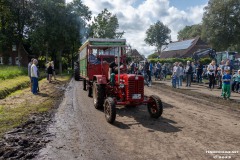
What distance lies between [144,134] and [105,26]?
57.6 meters

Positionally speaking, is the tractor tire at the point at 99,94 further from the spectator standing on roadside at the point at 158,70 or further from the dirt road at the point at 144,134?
the spectator standing on roadside at the point at 158,70

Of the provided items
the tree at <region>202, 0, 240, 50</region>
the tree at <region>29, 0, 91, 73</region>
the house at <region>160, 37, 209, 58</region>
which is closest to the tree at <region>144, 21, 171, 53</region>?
the house at <region>160, 37, 209, 58</region>

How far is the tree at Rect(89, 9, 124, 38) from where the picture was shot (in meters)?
61.6

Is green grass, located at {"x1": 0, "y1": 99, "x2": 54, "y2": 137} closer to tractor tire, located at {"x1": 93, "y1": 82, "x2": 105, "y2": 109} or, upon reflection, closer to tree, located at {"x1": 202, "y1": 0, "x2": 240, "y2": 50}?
tractor tire, located at {"x1": 93, "y1": 82, "x2": 105, "y2": 109}

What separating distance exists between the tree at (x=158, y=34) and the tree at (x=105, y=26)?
117 feet

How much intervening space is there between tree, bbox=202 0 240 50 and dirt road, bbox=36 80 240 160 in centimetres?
3746

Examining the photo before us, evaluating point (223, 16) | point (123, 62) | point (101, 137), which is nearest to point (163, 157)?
point (101, 137)

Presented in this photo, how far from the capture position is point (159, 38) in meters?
98.3

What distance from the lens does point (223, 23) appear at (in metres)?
44.4

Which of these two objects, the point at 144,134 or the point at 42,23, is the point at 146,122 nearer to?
the point at 144,134

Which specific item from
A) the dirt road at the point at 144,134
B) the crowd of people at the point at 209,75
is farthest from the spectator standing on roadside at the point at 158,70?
the dirt road at the point at 144,134

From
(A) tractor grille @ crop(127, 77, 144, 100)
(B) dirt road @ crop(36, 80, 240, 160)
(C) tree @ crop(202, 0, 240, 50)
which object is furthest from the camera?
(C) tree @ crop(202, 0, 240, 50)

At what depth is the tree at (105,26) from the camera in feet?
202

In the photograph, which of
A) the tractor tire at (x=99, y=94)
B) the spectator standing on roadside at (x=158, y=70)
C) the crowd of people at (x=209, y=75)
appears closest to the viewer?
the tractor tire at (x=99, y=94)
